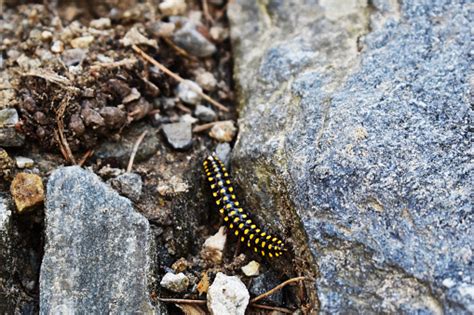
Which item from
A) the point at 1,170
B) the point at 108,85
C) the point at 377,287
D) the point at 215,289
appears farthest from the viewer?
the point at 108,85

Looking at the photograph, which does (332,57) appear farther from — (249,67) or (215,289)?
(215,289)

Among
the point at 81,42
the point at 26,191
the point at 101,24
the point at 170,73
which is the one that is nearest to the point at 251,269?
the point at 26,191

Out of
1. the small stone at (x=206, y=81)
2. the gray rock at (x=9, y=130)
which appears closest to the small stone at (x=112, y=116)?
the gray rock at (x=9, y=130)

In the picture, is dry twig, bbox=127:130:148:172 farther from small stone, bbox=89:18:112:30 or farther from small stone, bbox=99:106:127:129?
small stone, bbox=89:18:112:30

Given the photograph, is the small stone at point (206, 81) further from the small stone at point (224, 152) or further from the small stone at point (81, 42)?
the small stone at point (81, 42)

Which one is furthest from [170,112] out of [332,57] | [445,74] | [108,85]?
[445,74]

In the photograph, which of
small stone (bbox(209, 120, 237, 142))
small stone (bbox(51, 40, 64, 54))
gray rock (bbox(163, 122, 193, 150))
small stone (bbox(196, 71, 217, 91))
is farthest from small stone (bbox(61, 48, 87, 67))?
small stone (bbox(209, 120, 237, 142))
